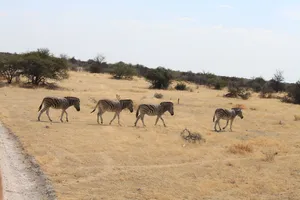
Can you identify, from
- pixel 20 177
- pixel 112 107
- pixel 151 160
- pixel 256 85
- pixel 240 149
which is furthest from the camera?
pixel 256 85

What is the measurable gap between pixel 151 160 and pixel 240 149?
3.95 meters

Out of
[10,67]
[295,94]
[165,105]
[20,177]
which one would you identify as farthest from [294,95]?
[20,177]

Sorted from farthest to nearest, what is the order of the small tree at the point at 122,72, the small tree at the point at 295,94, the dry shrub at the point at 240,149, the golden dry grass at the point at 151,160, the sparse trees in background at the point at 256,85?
the small tree at the point at 122,72, the sparse trees in background at the point at 256,85, the small tree at the point at 295,94, the dry shrub at the point at 240,149, the golden dry grass at the point at 151,160

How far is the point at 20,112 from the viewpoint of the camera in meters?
22.5

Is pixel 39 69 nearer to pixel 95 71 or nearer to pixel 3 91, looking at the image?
pixel 3 91

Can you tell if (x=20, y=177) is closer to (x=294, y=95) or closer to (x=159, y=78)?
(x=294, y=95)

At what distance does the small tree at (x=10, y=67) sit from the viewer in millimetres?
40125

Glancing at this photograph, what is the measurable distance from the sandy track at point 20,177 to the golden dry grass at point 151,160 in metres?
0.32

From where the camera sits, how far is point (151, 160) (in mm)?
13422

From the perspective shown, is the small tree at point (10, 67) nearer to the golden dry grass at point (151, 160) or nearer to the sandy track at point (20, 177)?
the golden dry grass at point (151, 160)

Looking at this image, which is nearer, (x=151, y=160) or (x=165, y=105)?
(x=151, y=160)

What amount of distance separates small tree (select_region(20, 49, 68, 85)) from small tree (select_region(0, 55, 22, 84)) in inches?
25.9

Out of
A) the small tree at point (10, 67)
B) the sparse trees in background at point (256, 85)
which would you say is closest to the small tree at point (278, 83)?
the sparse trees in background at point (256, 85)

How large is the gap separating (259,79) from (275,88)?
14120 millimetres
